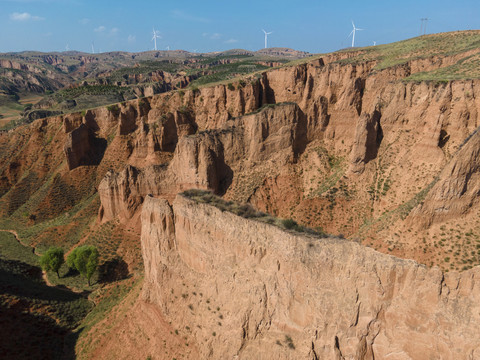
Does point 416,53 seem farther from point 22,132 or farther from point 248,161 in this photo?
point 22,132

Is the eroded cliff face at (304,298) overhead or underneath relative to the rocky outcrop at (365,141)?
underneath

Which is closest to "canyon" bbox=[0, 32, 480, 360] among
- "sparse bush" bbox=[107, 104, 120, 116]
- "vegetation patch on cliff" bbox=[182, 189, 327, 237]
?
"sparse bush" bbox=[107, 104, 120, 116]

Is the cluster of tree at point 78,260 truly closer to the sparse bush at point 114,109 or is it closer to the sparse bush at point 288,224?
the sparse bush at point 288,224

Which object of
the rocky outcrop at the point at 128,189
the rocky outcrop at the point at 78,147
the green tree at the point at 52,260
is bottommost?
the green tree at the point at 52,260

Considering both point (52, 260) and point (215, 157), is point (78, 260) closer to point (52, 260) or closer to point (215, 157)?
point (52, 260)

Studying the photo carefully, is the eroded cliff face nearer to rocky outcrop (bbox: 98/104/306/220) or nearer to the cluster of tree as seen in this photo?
the cluster of tree

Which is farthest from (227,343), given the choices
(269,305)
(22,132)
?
(22,132)

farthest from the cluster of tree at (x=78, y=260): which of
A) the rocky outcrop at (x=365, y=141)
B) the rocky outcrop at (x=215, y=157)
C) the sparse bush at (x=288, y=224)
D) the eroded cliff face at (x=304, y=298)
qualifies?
the rocky outcrop at (x=365, y=141)
